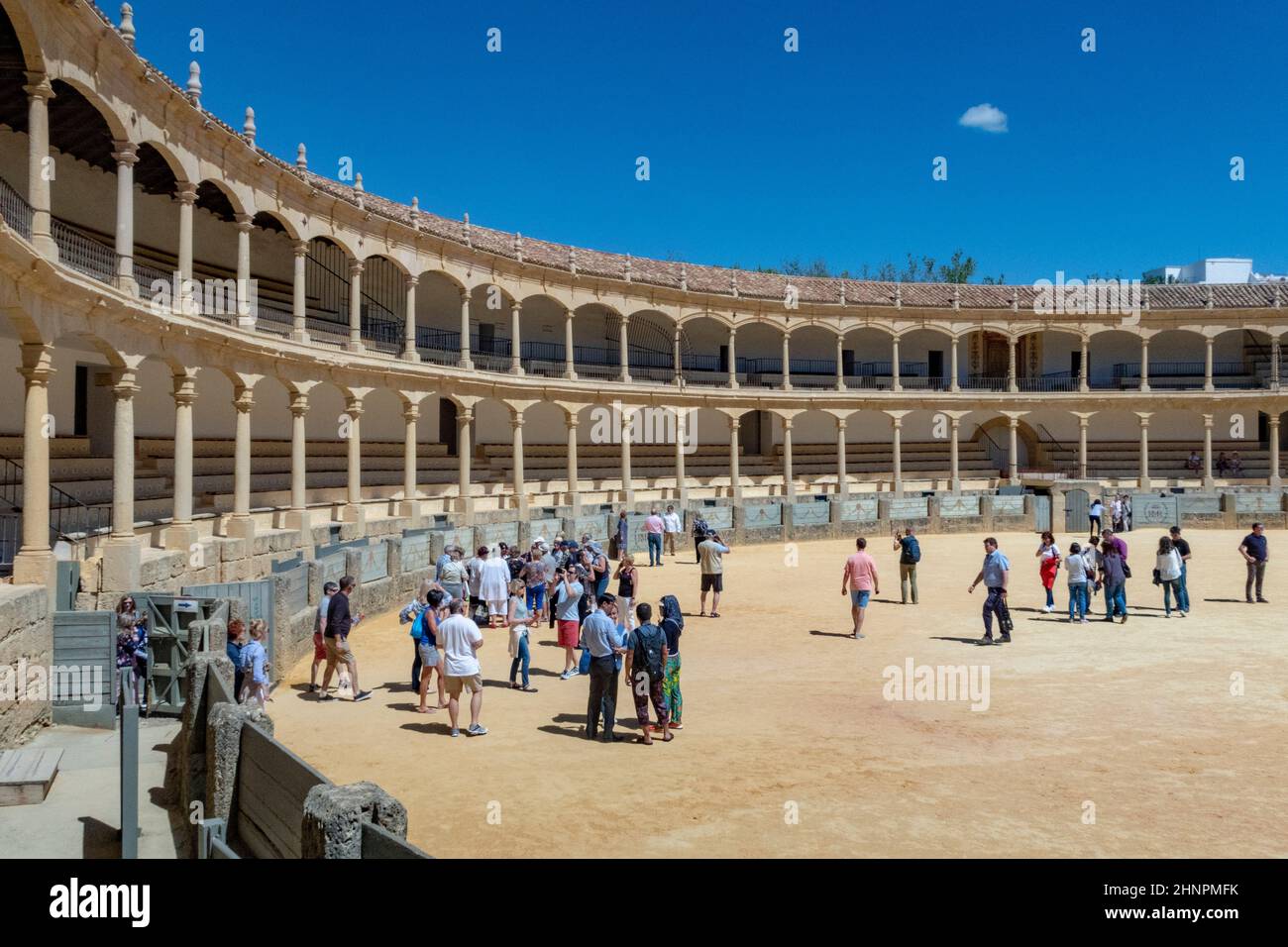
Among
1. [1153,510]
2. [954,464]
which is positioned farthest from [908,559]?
[954,464]

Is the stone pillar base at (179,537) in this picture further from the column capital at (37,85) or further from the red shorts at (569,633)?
the red shorts at (569,633)

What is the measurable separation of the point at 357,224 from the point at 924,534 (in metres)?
18.5

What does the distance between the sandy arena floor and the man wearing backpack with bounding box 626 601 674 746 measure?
0.28 metres

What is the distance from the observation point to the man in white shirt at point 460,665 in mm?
8516

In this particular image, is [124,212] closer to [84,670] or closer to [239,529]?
[239,529]

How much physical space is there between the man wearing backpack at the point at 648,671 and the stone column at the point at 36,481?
288 inches

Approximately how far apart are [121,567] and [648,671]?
876cm

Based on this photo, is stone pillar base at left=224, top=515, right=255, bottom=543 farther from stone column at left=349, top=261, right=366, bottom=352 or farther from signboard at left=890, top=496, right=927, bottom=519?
signboard at left=890, top=496, right=927, bottom=519

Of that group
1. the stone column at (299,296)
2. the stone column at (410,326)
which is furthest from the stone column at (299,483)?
the stone column at (410,326)

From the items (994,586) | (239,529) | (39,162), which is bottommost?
(994,586)

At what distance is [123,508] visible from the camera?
13.7 metres

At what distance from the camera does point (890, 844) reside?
587 centimetres
